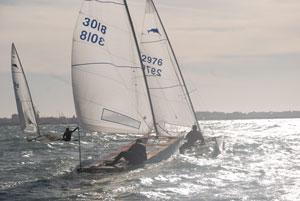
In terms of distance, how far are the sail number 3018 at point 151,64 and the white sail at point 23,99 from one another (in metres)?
11.3

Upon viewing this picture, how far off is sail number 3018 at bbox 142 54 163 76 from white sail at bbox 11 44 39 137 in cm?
1126

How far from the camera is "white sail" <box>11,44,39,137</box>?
39.2m

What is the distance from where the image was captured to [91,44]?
74.2ft

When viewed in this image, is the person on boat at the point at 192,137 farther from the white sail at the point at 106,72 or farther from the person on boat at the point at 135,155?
the person on boat at the point at 135,155

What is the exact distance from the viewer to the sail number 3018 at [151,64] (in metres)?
31.5

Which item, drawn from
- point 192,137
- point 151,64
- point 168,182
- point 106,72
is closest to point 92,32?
point 106,72

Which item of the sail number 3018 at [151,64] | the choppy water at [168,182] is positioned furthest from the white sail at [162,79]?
the choppy water at [168,182]

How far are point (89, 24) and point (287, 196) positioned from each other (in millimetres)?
10892

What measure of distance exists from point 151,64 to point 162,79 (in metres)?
1.20

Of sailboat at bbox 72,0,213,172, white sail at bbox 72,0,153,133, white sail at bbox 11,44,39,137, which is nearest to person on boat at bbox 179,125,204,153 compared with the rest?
sailboat at bbox 72,0,213,172

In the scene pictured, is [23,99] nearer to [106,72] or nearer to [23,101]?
[23,101]

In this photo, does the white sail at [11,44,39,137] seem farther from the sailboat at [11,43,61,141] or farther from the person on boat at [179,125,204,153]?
the person on boat at [179,125,204,153]

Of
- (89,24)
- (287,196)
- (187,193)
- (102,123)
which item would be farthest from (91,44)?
(287,196)

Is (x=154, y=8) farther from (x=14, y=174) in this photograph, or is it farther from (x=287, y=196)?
(x=287, y=196)
